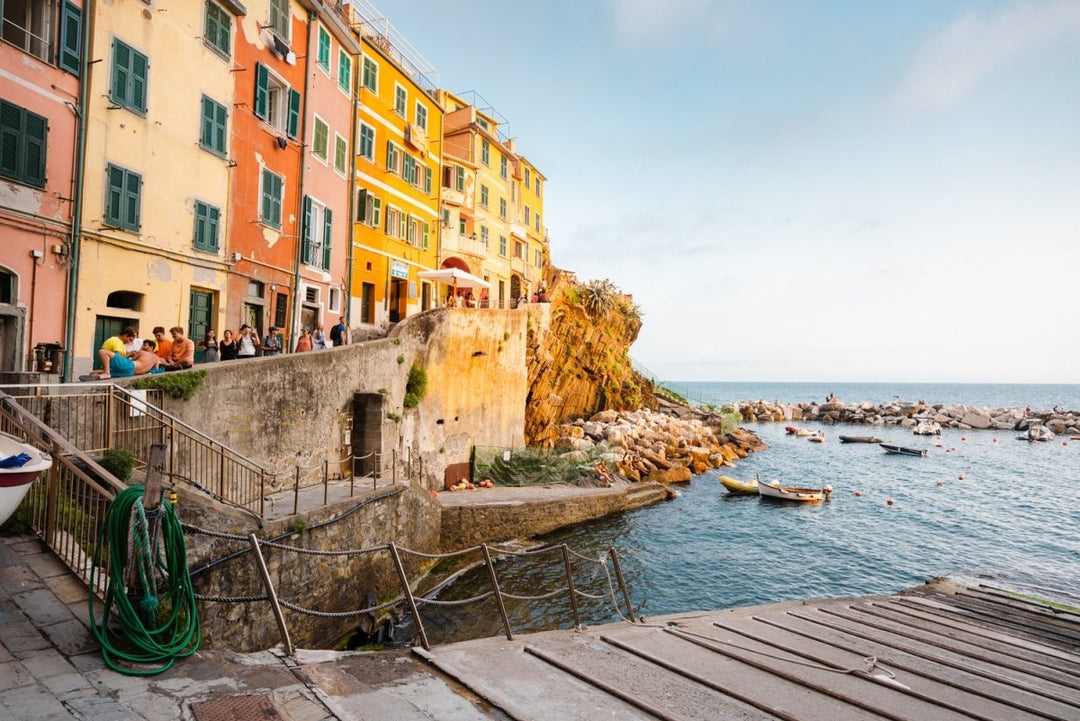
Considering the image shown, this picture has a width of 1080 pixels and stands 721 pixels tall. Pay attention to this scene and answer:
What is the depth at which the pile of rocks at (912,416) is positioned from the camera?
82.4m

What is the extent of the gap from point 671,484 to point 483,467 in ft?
44.1

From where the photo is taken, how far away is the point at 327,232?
78.8 ft

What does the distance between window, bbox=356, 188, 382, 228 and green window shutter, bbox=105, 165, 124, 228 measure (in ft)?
38.7

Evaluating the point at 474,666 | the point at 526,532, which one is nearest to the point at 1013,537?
the point at 526,532

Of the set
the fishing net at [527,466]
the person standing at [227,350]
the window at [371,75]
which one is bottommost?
the fishing net at [527,466]

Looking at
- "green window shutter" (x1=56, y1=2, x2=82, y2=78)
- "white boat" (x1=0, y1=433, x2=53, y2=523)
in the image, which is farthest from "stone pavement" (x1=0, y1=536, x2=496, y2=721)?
"green window shutter" (x1=56, y1=2, x2=82, y2=78)

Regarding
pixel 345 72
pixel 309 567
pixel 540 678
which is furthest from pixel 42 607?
pixel 345 72

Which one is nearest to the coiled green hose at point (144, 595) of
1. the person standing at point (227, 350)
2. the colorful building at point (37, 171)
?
the colorful building at point (37, 171)

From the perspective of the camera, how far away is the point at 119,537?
238 inches

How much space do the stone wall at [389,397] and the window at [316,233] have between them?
4.39 m

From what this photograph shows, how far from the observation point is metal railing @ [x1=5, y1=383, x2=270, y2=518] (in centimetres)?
990

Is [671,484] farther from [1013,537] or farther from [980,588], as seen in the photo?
[980,588]

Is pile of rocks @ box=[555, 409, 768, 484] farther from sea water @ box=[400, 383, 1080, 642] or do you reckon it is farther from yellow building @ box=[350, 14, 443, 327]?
yellow building @ box=[350, 14, 443, 327]

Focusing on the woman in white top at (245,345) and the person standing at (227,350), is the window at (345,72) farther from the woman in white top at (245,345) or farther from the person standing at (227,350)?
the person standing at (227,350)
